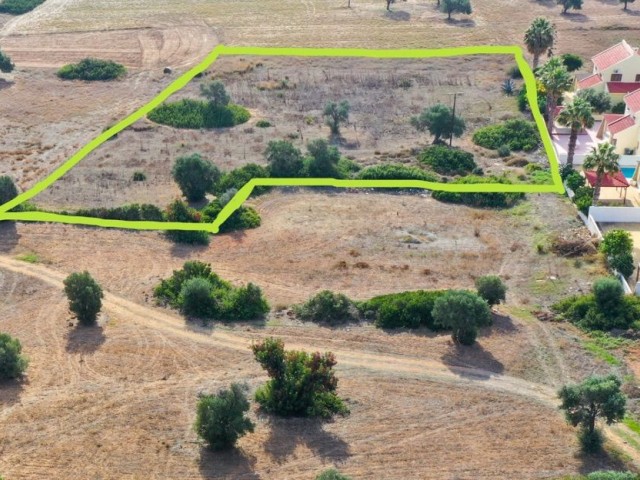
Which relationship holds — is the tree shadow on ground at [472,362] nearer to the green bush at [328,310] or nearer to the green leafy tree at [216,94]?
the green bush at [328,310]

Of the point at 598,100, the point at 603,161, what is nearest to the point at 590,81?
the point at 598,100

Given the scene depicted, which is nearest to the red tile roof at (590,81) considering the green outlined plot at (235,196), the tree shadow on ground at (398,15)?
the green outlined plot at (235,196)

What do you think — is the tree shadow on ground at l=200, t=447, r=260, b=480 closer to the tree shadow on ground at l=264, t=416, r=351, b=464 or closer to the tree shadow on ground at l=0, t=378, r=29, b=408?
the tree shadow on ground at l=264, t=416, r=351, b=464

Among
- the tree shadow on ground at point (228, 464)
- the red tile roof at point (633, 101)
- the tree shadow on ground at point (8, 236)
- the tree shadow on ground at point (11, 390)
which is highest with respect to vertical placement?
the red tile roof at point (633, 101)

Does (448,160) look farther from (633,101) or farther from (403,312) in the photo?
(403,312)

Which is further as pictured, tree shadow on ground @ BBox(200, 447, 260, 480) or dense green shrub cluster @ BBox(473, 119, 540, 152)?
dense green shrub cluster @ BBox(473, 119, 540, 152)

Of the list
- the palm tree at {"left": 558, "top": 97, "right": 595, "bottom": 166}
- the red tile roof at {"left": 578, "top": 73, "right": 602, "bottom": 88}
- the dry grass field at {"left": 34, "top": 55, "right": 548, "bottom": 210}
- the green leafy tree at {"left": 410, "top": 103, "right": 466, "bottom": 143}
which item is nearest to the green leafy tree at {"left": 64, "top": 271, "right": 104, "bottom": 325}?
the dry grass field at {"left": 34, "top": 55, "right": 548, "bottom": 210}

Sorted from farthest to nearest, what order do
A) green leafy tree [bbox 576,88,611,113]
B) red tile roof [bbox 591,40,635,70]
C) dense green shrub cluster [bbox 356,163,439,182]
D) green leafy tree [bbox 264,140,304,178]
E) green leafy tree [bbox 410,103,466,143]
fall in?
red tile roof [bbox 591,40,635,70] → green leafy tree [bbox 576,88,611,113] → green leafy tree [bbox 410,103,466,143] → green leafy tree [bbox 264,140,304,178] → dense green shrub cluster [bbox 356,163,439,182]

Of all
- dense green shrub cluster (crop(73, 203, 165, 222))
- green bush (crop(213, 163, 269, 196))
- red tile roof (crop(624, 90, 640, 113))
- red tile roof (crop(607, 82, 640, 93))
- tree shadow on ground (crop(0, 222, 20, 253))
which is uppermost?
red tile roof (crop(624, 90, 640, 113))
